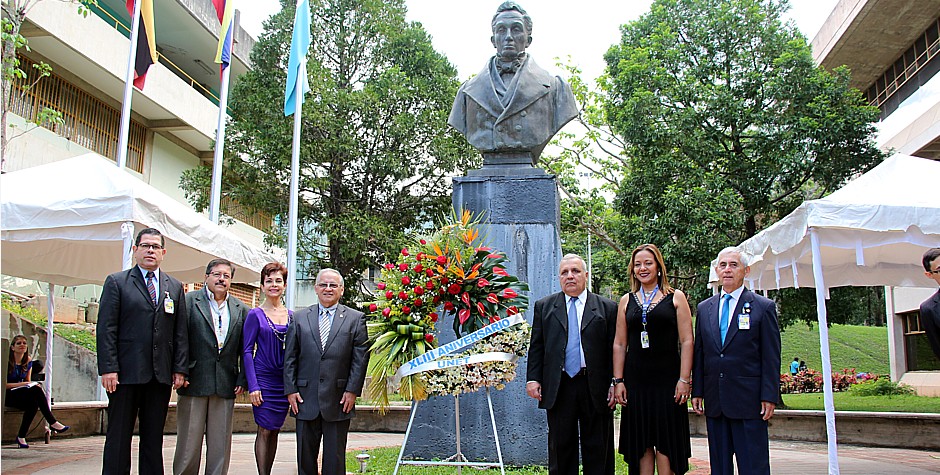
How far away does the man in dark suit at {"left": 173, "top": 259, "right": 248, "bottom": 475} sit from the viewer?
511 cm

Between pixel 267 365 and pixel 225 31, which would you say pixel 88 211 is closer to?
pixel 267 365

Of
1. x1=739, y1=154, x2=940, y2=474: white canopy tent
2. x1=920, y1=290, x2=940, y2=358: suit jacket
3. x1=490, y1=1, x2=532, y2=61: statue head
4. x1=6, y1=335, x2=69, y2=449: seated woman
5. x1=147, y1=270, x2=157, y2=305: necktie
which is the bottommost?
x1=6, y1=335, x2=69, y2=449: seated woman

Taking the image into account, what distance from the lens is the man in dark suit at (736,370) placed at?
15.1 ft

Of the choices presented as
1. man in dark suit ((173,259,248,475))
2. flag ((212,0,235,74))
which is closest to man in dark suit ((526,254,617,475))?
man in dark suit ((173,259,248,475))

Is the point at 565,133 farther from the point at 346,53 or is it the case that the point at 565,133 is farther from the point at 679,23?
the point at 346,53

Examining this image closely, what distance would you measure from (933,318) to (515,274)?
3239 millimetres

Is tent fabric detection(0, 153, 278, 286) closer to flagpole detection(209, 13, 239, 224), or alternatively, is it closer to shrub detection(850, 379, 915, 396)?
flagpole detection(209, 13, 239, 224)

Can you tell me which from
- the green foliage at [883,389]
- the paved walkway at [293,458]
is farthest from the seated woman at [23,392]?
the green foliage at [883,389]

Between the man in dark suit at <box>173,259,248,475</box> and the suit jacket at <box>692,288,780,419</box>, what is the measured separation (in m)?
3.21

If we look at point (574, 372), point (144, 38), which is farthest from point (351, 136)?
point (574, 372)

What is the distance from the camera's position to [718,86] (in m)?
16.1

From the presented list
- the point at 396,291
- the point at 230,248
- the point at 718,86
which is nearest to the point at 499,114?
the point at 396,291

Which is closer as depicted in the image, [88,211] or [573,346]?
[573,346]

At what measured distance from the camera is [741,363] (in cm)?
465
